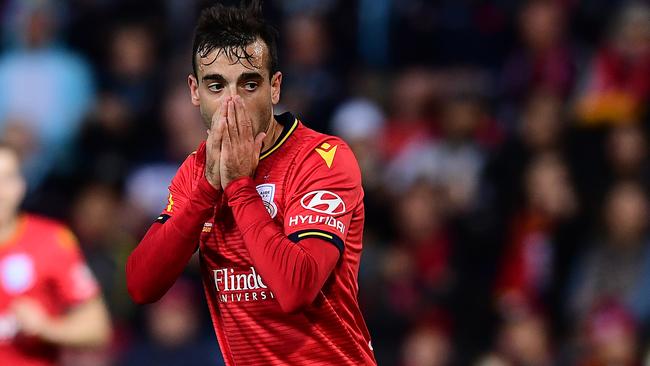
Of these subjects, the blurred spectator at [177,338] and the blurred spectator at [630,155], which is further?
the blurred spectator at [630,155]

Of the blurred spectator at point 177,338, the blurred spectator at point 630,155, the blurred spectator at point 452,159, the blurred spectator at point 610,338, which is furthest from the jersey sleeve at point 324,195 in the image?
the blurred spectator at point 452,159

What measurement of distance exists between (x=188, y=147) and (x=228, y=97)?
559cm

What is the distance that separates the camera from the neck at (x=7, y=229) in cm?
571

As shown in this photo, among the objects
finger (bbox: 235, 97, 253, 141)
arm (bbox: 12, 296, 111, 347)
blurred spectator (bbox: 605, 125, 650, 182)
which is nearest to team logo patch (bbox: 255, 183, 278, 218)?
finger (bbox: 235, 97, 253, 141)

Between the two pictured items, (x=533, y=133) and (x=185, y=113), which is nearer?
(x=533, y=133)

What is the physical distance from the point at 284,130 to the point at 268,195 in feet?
0.86

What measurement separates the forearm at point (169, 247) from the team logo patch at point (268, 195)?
6.0 inches

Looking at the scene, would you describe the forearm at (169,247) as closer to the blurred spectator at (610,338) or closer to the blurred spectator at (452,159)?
the blurred spectator at (610,338)

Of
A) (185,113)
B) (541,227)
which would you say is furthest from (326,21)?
(541,227)

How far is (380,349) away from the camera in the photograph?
793 centimetres

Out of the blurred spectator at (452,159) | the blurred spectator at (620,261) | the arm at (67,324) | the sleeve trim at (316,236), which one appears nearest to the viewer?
the sleeve trim at (316,236)

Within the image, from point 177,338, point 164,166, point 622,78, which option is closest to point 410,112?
point 622,78

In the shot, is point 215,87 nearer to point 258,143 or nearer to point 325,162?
point 258,143

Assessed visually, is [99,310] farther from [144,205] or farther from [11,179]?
[144,205]
